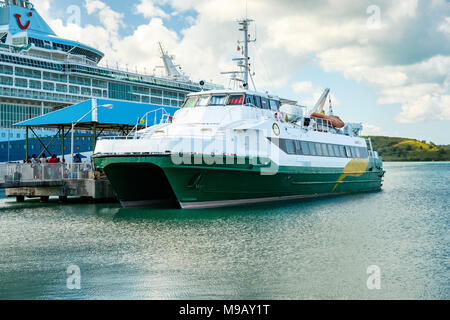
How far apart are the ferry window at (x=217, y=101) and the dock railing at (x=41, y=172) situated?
6797 mm

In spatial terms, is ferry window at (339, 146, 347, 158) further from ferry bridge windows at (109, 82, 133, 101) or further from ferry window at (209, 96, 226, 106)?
ferry bridge windows at (109, 82, 133, 101)

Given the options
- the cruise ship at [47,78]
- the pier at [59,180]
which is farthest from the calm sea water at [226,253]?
the cruise ship at [47,78]

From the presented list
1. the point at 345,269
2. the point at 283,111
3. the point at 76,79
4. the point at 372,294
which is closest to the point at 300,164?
the point at 283,111

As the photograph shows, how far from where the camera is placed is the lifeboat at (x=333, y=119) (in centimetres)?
2878

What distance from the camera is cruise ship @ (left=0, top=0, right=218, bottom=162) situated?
49781 millimetres

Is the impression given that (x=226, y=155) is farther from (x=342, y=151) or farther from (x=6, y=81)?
(x=6, y=81)

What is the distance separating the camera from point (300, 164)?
2314 centimetres

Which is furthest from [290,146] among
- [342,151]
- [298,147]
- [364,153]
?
[364,153]

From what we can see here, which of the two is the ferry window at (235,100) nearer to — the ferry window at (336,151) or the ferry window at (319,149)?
the ferry window at (319,149)

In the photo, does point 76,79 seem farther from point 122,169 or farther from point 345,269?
point 345,269

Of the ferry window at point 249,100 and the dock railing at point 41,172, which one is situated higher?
the ferry window at point 249,100

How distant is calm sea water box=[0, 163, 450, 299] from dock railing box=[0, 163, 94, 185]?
3127 mm

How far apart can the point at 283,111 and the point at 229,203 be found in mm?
6547

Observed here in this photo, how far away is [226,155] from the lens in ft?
62.3
